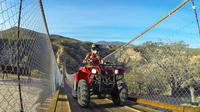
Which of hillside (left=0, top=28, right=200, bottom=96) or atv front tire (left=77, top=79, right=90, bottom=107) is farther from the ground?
hillside (left=0, top=28, right=200, bottom=96)

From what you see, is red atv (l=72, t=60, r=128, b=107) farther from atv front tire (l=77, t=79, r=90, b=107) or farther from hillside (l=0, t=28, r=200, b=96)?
hillside (l=0, t=28, r=200, b=96)

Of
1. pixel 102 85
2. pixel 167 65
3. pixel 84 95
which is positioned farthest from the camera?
pixel 167 65

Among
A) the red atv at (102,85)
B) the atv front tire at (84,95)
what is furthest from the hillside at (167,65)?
the atv front tire at (84,95)

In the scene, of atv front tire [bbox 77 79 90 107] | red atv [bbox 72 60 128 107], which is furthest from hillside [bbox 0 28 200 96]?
atv front tire [bbox 77 79 90 107]

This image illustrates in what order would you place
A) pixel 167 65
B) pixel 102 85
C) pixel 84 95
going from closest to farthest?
pixel 84 95
pixel 102 85
pixel 167 65

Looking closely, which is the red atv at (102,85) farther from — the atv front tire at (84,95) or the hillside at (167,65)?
the hillside at (167,65)

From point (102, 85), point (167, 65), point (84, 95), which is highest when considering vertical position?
point (167, 65)

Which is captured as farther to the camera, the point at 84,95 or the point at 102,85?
the point at 102,85

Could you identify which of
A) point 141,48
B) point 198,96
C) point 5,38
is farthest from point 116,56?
point 5,38

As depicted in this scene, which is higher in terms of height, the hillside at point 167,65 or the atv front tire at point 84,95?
the hillside at point 167,65

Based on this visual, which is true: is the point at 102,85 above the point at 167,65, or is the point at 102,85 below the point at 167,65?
below

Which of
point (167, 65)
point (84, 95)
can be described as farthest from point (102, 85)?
point (167, 65)

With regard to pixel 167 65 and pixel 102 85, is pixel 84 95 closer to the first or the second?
pixel 102 85

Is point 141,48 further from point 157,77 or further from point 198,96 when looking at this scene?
point 198,96
